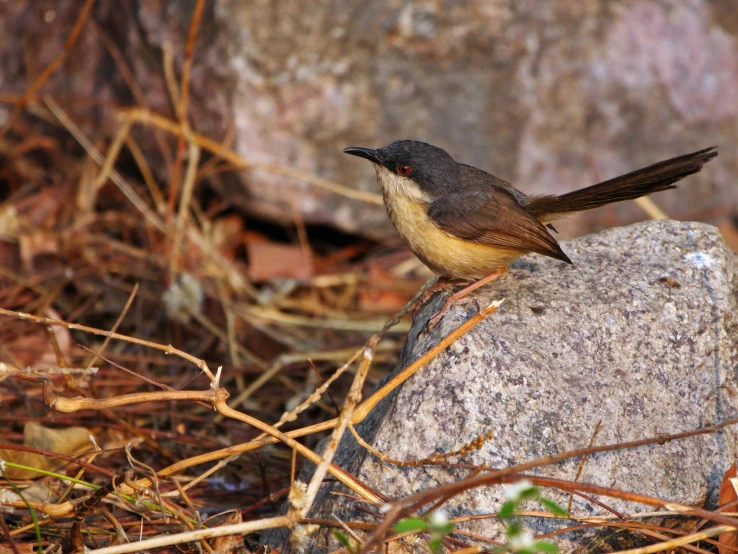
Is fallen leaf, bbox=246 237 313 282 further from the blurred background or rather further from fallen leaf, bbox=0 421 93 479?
fallen leaf, bbox=0 421 93 479

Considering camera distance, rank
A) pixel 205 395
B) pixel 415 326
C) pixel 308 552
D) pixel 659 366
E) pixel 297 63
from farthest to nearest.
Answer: pixel 297 63, pixel 415 326, pixel 659 366, pixel 308 552, pixel 205 395

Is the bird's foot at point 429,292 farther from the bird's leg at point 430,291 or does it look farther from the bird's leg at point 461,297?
the bird's leg at point 461,297

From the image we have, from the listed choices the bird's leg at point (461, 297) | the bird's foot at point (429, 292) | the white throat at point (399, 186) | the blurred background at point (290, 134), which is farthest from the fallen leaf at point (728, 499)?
the blurred background at point (290, 134)

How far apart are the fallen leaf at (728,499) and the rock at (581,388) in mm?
65

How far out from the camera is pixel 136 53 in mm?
6301

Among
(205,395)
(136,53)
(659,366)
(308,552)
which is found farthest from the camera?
(136,53)

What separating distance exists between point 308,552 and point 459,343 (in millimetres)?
986

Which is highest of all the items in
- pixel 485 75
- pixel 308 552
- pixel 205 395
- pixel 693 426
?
pixel 485 75

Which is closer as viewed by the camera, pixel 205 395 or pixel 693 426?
pixel 205 395

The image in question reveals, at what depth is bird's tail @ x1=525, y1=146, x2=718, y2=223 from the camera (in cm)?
Result: 362

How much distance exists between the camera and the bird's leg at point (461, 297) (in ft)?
11.6

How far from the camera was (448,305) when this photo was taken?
11.8 ft

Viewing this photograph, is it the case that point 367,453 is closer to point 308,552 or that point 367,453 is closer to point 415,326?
point 308,552

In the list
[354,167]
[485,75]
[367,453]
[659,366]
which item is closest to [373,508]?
[367,453]
